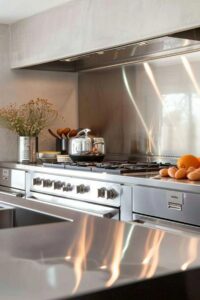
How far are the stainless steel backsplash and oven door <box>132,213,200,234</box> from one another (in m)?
0.81

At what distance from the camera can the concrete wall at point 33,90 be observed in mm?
4273

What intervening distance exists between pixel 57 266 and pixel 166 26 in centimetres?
201

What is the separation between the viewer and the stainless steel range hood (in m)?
3.11

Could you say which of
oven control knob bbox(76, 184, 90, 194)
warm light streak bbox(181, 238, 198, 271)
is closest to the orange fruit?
oven control knob bbox(76, 184, 90, 194)

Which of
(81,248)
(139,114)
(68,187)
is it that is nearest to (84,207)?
(68,187)

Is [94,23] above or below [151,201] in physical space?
above

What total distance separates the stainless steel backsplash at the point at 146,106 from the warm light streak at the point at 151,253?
Answer: 7.19 feet

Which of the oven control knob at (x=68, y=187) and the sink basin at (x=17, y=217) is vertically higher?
the sink basin at (x=17, y=217)

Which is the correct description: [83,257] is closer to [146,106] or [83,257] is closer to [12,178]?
[146,106]

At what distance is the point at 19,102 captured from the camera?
14.2 feet

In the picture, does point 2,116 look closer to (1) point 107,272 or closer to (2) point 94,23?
(2) point 94,23

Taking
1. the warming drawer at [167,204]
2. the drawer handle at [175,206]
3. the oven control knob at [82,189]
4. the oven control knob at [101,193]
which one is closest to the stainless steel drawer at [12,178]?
the oven control knob at [82,189]

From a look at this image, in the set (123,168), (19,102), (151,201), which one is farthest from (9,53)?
(151,201)

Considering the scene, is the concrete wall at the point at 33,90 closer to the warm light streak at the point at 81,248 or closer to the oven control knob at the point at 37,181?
the oven control knob at the point at 37,181
